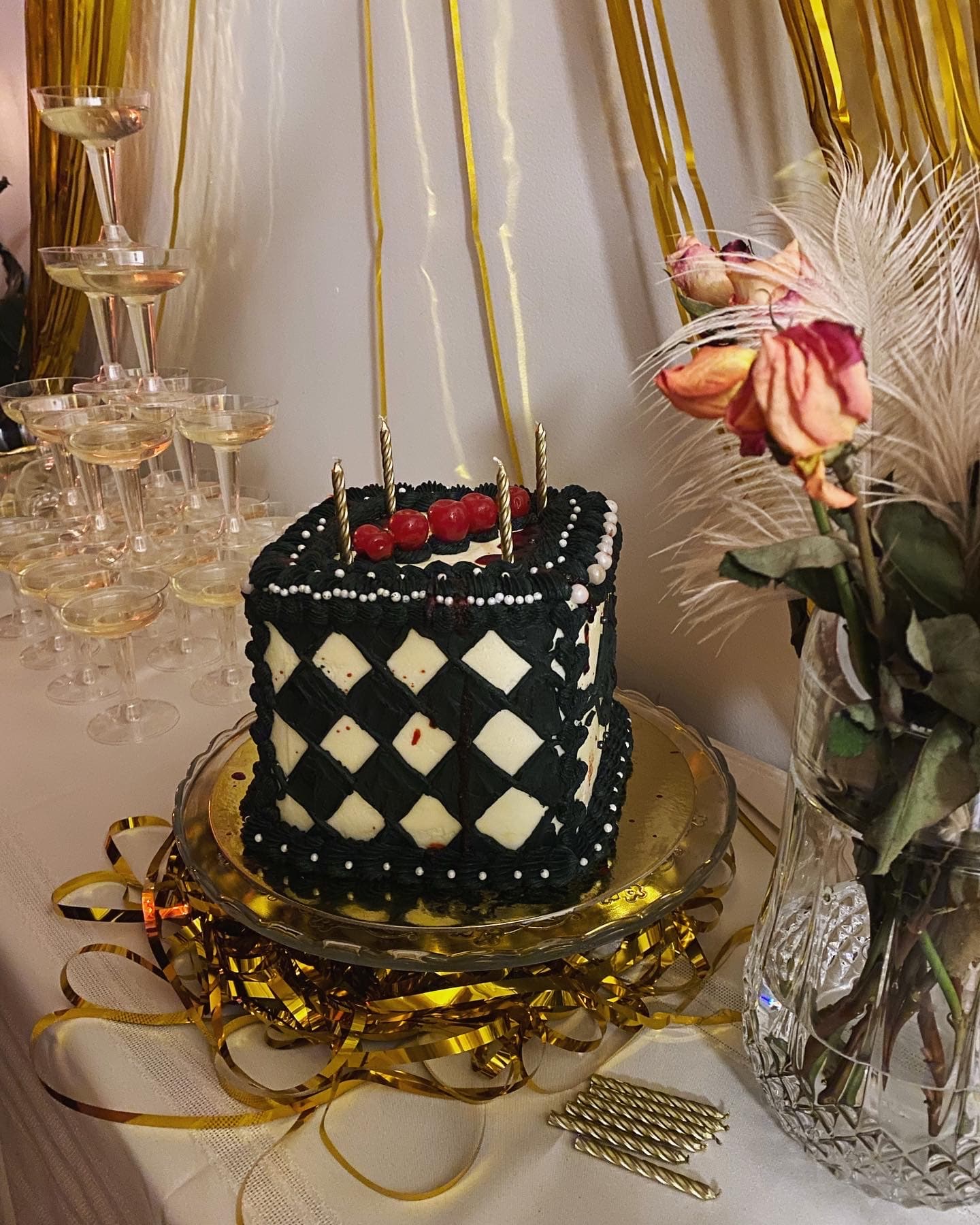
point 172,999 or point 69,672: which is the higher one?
point 69,672

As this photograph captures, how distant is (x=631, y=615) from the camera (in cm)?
105

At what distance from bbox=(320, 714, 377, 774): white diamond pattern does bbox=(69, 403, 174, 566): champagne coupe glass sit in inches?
17.4

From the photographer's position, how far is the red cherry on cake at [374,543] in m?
0.72

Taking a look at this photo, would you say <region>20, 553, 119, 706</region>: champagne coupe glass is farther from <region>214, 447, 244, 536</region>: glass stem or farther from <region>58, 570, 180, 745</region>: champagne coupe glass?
<region>214, 447, 244, 536</region>: glass stem

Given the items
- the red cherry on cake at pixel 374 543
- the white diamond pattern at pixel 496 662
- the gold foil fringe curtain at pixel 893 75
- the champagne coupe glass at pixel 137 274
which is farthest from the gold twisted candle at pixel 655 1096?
the champagne coupe glass at pixel 137 274

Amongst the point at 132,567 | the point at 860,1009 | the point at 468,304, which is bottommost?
the point at 860,1009

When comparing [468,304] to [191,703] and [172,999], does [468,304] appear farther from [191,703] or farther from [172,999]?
[172,999]

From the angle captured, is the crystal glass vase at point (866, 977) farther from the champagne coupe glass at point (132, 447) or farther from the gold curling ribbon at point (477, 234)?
the champagne coupe glass at point (132, 447)

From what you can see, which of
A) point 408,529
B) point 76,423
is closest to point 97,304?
point 76,423

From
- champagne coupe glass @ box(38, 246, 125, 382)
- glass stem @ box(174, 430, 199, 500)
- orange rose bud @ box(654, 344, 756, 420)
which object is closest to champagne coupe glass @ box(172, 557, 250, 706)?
glass stem @ box(174, 430, 199, 500)

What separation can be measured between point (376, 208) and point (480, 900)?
853 mm

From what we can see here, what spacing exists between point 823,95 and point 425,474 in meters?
A: 0.65

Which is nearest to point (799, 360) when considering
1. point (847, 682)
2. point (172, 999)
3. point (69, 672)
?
point (847, 682)

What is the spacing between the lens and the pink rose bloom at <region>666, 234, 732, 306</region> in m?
0.50
